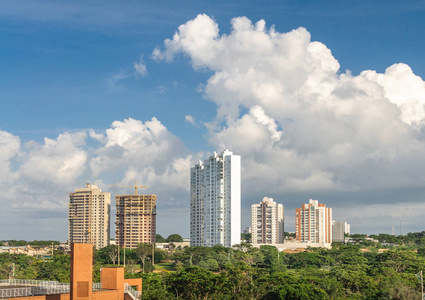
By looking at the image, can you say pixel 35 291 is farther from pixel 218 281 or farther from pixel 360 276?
pixel 360 276

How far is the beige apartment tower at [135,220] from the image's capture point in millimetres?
185375

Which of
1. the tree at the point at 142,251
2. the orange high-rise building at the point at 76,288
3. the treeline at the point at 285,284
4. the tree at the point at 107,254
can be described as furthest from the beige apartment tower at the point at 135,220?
the orange high-rise building at the point at 76,288

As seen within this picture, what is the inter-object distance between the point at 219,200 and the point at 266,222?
4472 centimetres

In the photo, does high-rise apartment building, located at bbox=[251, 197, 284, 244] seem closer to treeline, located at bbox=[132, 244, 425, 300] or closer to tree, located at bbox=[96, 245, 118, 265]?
tree, located at bbox=[96, 245, 118, 265]

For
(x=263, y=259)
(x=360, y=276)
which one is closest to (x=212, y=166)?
(x=263, y=259)

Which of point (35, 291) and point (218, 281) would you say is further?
point (218, 281)

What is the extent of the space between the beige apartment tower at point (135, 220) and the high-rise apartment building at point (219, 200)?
28.8 meters

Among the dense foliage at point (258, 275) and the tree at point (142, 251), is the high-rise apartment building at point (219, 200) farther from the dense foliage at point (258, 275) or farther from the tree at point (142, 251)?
the tree at point (142, 251)

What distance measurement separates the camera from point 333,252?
447ft

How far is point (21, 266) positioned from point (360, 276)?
230 feet

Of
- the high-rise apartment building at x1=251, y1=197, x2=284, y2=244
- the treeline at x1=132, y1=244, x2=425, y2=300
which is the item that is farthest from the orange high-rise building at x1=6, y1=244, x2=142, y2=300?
the high-rise apartment building at x1=251, y1=197, x2=284, y2=244

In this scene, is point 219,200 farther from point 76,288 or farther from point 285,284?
point 76,288

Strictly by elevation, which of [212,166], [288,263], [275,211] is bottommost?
[288,263]

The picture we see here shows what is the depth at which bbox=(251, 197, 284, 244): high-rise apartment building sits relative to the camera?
191875 mm
